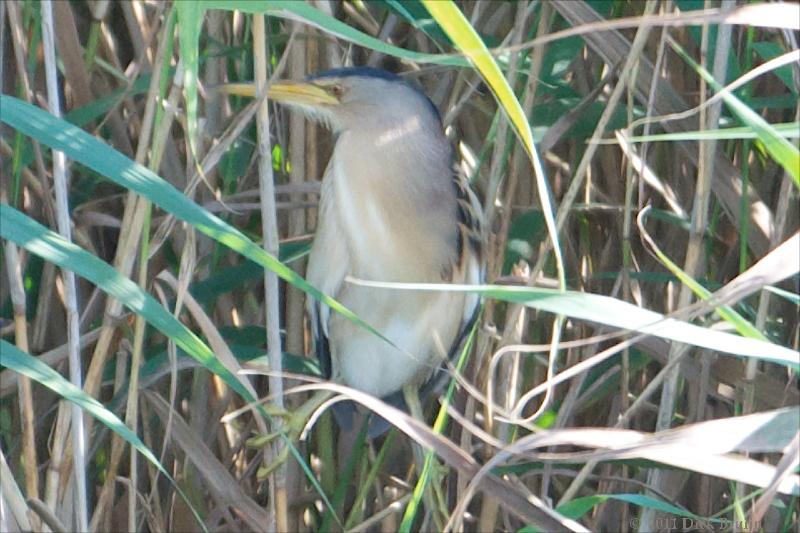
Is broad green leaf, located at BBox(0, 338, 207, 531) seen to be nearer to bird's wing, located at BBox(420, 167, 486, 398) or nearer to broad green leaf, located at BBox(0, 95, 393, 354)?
broad green leaf, located at BBox(0, 95, 393, 354)

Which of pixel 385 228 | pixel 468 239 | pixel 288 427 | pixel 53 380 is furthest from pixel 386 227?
pixel 53 380

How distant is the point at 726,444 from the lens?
62cm

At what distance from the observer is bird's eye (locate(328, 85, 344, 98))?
1301 millimetres

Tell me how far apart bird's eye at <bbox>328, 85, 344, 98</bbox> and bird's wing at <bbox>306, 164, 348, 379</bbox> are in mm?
109

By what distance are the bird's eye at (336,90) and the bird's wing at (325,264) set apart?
4.3 inches

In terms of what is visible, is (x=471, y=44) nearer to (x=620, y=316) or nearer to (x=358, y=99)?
(x=620, y=316)

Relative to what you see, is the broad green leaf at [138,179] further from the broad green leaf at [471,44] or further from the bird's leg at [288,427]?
the bird's leg at [288,427]

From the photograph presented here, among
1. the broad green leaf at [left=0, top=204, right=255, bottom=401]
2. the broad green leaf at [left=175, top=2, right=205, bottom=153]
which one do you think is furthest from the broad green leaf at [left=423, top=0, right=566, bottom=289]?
the broad green leaf at [left=0, top=204, right=255, bottom=401]

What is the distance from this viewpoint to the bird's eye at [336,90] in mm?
1301

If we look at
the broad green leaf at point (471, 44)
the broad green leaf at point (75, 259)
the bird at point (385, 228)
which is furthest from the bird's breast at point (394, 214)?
the broad green leaf at point (471, 44)

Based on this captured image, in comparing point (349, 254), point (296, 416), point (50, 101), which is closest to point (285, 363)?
point (296, 416)

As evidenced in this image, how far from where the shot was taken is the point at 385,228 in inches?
56.9

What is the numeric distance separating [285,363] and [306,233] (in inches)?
9.4

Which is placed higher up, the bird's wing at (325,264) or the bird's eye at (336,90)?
the bird's eye at (336,90)
